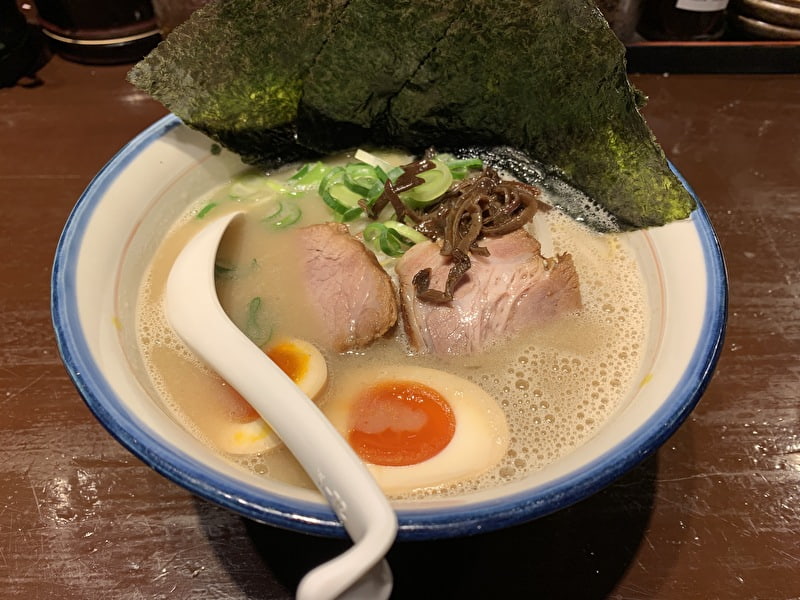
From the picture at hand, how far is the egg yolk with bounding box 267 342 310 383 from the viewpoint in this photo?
3.68 ft

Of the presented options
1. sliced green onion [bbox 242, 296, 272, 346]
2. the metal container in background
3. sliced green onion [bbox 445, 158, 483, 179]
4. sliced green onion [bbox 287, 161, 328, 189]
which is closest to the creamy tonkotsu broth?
sliced green onion [bbox 242, 296, 272, 346]

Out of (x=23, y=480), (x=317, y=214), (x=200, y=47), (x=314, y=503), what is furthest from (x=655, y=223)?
(x=23, y=480)

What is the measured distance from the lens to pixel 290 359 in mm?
1159

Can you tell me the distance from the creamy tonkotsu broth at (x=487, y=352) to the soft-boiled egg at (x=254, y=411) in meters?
0.01

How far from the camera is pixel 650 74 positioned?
2.41 m

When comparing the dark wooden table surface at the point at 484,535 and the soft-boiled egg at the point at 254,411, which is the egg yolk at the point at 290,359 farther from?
the dark wooden table surface at the point at 484,535

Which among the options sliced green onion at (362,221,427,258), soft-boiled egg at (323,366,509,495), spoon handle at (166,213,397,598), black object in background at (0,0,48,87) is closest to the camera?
spoon handle at (166,213,397,598)

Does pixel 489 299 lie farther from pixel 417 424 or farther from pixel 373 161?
pixel 373 161

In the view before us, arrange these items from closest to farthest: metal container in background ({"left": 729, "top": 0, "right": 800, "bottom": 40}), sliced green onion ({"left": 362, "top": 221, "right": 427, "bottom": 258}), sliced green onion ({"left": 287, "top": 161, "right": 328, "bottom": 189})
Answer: sliced green onion ({"left": 362, "top": 221, "right": 427, "bottom": 258}) < sliced green onion ({"left": 287, "top": 161, "right": 328, "bottom": 189}) < metal container in background ({"left": 729, "top": 0, "right": 800, "bottom": 40})

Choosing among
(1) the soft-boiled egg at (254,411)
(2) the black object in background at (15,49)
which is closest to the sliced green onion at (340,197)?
(1) the soft-boiled egg at (254,411)

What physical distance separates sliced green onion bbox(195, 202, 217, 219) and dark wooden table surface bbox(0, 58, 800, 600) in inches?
18.4

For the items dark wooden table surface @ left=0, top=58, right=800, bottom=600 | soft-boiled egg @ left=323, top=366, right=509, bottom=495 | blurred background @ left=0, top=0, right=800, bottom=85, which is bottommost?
dark wooden table surface @ left=0, top=58, right=800, bottom=600

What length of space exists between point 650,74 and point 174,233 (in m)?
1.97

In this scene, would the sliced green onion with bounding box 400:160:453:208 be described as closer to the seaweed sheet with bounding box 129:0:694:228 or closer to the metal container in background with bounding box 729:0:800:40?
the seaweed sheet with bounding box 129:0:694:228
